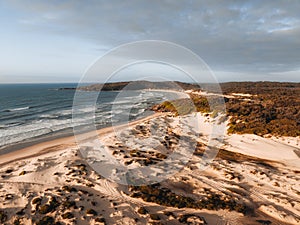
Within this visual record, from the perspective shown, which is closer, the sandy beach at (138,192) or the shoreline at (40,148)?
the sandy beach at (138,192)

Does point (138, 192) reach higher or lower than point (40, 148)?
higher

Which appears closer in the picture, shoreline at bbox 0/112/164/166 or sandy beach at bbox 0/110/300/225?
sandy beach at bbox 0/110/300/225

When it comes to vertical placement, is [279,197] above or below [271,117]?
below

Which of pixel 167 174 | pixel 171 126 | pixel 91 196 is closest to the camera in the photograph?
pixel 91 196

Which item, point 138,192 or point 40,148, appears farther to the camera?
point 40,148

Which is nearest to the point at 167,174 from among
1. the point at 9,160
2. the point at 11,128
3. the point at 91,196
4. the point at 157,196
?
the point at 157,196

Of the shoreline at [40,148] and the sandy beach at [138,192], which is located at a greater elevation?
the sandy beach at [138,192]

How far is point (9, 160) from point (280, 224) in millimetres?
23237

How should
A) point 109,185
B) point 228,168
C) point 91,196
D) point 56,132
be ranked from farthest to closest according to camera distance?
1. point 56,132
2. point 228,168
3. point 109,185
4. point 91,196

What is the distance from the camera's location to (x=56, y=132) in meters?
33.0

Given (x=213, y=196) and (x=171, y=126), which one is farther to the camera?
(x=171, y=126)

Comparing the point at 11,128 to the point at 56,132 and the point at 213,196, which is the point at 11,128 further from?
the point at 213,196

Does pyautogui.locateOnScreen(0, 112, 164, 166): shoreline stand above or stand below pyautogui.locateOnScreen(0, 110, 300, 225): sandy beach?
below

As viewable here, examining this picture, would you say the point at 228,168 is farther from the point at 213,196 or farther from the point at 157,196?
the point at 157,196
